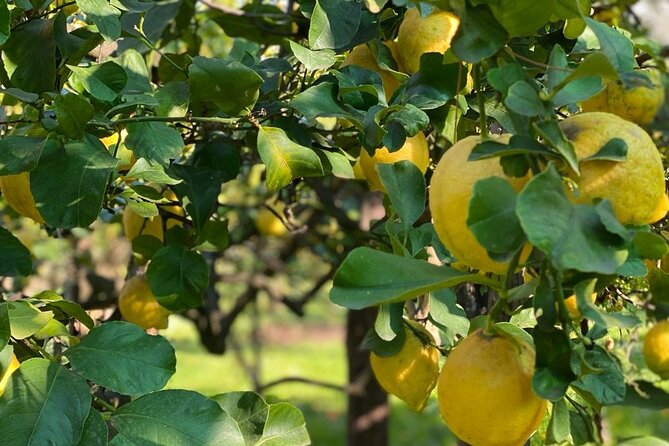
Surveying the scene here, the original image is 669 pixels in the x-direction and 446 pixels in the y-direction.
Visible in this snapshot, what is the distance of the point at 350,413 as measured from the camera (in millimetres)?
2607

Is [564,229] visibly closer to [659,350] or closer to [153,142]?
[153,142]

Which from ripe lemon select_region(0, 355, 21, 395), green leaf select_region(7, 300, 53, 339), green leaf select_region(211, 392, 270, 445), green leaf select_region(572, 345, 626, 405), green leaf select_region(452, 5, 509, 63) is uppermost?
green leaf select_region(452, 5, 509, 63)

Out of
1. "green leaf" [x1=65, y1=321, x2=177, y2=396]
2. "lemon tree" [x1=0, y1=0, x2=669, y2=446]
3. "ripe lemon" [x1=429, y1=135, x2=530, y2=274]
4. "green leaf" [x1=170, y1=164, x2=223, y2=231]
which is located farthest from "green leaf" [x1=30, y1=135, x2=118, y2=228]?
"ripe lemon" [x1=429, y1=135, x2=530, y2=274]

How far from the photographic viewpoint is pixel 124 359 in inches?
30.3

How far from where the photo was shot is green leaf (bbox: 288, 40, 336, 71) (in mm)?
827

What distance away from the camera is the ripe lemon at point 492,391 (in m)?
0.67

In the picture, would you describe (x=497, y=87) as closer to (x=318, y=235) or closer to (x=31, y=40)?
(x=31, y=40)

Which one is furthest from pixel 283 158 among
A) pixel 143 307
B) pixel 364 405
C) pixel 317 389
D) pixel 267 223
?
pixel 317 389

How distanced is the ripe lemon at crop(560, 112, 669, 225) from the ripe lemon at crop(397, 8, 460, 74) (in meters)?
0.28

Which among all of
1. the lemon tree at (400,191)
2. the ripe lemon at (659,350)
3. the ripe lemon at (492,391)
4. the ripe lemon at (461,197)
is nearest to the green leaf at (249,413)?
the lemon tree at (400,191)

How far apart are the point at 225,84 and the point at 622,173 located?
1.34ft

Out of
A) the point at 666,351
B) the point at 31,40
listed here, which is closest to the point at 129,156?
the point at 31,40

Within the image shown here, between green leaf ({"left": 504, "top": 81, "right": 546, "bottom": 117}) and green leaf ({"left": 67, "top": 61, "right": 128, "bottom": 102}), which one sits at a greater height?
green leaf ({"left": 504, "top": 81, "right": 546, "bottom": 117})

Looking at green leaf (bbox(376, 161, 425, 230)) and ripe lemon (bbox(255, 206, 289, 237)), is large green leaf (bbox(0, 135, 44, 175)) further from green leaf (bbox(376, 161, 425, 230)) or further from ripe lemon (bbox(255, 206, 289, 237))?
ripe lemon (bbox(255, 206, 289, 237))
